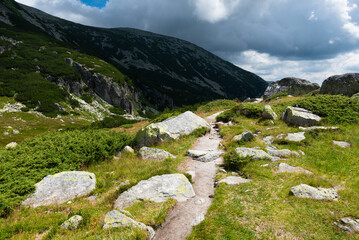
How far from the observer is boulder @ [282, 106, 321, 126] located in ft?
50.3

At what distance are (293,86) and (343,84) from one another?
1686 cm

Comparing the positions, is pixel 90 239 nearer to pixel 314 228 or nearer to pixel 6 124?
pixel 314 228

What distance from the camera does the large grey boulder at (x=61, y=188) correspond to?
23.9 feet

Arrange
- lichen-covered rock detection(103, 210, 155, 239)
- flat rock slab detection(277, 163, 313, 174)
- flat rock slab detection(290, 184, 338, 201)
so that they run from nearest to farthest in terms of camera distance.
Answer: lichen-covered rock detection(103, 210, 155, 239), flat rock slab detection(290, 184, 338, 201), flat rock slab detection(277, 163, 313, 174)

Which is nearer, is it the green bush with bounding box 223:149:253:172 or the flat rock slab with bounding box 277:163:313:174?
the flat rock slab with bounding box 277:163:313:174

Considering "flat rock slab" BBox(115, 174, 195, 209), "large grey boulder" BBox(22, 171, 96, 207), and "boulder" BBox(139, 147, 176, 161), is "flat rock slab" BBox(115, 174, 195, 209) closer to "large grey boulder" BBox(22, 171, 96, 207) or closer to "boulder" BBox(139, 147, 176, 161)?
"large grey boulder" BBox(22, 171, 96, 207)

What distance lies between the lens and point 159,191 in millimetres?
7496

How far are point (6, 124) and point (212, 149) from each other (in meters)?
44.9

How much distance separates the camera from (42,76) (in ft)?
193

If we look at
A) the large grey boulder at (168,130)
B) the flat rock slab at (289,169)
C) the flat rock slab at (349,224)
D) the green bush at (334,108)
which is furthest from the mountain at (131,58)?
the flat rock slab at (349,224)

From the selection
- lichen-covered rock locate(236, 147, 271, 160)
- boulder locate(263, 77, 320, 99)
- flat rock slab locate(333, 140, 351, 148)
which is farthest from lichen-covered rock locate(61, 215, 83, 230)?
boulder locate(263, 77, 320, 99)

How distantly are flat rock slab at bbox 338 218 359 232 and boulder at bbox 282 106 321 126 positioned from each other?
39.6 ft

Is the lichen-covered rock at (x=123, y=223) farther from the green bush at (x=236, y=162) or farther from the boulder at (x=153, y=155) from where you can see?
the boulder at (x=153, y=155)

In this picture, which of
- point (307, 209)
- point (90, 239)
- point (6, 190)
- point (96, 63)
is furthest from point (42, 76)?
point (307, 209)
